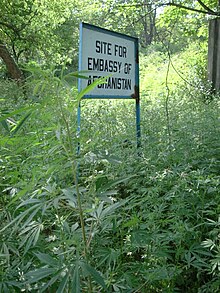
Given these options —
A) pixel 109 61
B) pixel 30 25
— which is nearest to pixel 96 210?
pixel 109 61

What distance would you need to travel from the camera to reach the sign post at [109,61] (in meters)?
3.84

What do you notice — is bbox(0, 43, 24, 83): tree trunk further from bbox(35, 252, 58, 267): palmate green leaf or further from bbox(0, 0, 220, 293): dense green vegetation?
bbox(35, 252, 58, 267): palmate green leaf

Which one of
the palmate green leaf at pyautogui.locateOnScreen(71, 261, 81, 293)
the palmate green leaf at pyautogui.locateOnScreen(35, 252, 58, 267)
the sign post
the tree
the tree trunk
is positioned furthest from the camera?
the tree

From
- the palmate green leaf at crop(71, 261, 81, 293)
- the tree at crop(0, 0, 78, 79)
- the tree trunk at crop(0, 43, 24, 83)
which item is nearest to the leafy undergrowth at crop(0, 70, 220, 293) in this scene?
the palmate green leaf at crop(71, 261, 81, 293)

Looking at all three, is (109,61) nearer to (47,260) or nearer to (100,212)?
(100,212)

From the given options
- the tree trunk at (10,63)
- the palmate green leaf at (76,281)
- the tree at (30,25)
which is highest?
the tree at (30,25)

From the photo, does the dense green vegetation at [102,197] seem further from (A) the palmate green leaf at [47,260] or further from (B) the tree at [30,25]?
(B) the tree at [30,25]

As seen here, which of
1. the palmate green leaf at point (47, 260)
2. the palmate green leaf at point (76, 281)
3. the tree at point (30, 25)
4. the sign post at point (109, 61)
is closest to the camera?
the palmate green leaf at point (76, 281)

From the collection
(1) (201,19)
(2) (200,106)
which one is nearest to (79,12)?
(1) (201,19)

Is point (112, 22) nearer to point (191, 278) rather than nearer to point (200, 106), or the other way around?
point (200, 106)

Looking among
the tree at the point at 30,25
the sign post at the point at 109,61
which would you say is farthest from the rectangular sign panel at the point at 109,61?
the tree at the point at 30,25

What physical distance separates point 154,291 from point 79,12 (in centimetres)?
2551

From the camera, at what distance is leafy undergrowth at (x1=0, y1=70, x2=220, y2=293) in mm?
1383

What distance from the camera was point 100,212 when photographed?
1426 mm
